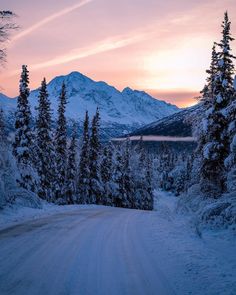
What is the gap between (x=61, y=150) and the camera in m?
44.8

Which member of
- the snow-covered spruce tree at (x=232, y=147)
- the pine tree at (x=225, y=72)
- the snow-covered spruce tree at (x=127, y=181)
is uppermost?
the pine tree at (x=225, y=72)

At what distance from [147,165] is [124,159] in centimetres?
1498

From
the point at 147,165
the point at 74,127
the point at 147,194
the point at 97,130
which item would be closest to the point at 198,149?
the point at 97,130

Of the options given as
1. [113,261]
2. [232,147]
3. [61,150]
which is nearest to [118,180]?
[61,150]

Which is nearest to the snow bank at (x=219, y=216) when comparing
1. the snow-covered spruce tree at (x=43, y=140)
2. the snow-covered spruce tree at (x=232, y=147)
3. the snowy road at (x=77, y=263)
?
the snow-covered spruce tree at (x=232, y=147)

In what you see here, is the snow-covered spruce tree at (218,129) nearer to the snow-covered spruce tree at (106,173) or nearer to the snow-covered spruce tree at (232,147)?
the snow-covered spruce tree at (232,147)

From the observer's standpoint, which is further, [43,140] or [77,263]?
[43,140]

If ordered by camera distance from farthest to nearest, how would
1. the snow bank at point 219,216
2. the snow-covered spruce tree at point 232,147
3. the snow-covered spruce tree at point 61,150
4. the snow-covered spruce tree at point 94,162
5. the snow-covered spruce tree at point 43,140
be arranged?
1. the snow-covered spruce tree at point 94,162
2. the snow-covered spruce tree at point 61,150
3. the snow-covered spruce tree at point 43,140
4. the snow-covered spruce tree at point 232,147
5. the snow bank at point 219,216

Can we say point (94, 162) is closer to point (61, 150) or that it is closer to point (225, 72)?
point (61, 150)

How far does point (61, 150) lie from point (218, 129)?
75.6 feet

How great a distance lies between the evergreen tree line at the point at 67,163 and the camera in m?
33.2

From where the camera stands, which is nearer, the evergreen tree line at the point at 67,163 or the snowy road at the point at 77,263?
the snowy road at the point at 77,263

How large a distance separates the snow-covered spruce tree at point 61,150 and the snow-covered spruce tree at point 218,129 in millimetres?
21300

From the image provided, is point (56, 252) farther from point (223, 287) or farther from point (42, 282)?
point (223, 287)
